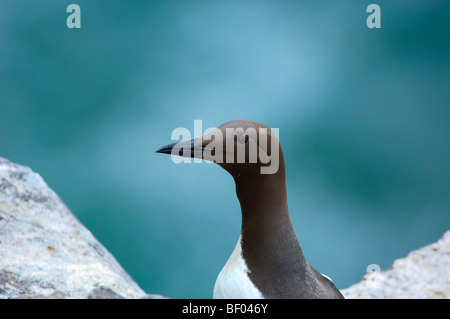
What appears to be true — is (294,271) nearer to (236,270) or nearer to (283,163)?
(236,270)

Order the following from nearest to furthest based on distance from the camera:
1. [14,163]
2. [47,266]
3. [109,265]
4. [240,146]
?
1. [240,146]
2. [47,266]
3. [109,265]
4. [14,163]

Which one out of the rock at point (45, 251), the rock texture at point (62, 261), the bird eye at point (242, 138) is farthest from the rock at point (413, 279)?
the bird eye at point (242, 138)

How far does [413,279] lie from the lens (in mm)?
4797

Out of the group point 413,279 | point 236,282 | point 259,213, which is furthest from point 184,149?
point 413,279

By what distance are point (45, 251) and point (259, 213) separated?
7.09 ft

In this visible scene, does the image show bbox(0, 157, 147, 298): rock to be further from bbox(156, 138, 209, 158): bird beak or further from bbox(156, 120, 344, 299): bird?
bbox(156, 138, 209, 158): bird beak

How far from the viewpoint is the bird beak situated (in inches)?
104

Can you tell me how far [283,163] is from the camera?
276cm

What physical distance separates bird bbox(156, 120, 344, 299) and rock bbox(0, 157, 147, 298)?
875 millimetres

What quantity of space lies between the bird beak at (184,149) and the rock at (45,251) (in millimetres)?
1084

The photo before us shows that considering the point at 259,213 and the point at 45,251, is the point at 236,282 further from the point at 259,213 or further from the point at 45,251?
the point at 45,251
